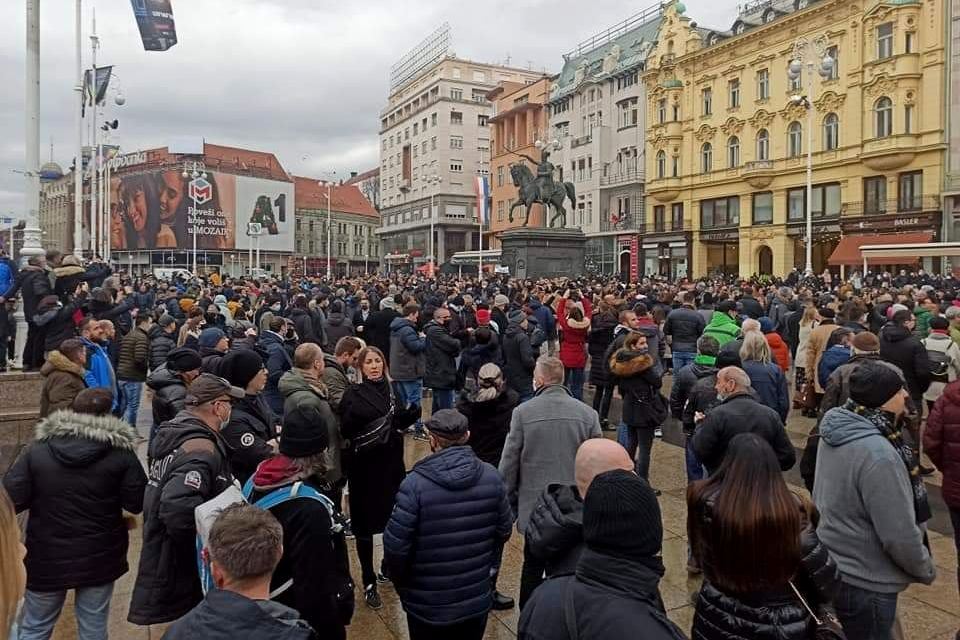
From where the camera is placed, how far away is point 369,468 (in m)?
4.84

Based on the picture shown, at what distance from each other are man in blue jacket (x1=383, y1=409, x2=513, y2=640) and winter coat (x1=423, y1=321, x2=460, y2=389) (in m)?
5.96

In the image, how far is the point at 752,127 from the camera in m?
45.2

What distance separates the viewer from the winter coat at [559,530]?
2.84 m

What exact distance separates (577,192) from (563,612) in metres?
59.4

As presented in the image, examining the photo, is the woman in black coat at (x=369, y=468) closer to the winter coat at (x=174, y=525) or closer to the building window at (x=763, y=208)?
the winter coat at (x=174, y=525)

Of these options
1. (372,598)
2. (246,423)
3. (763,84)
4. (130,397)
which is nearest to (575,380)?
(372,598)

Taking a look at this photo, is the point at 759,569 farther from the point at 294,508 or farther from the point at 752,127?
the point at 752,127

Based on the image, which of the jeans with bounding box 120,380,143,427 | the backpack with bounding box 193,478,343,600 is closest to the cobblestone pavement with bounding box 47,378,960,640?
the backpack with bounding box 193,478,343,600

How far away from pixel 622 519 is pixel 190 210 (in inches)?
3385

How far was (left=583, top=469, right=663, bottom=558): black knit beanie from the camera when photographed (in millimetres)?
2020

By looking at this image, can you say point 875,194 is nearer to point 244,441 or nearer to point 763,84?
point 763,84

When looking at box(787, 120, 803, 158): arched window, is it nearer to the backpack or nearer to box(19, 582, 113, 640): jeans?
the backpack

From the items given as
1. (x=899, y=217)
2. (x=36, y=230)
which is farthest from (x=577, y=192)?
(x=36, y=230)

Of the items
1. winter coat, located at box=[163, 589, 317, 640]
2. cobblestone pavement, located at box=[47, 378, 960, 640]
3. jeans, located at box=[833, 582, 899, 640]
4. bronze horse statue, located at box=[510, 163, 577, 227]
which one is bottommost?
cobblestone pavement, located at box=[47, 378, 960, 640]
